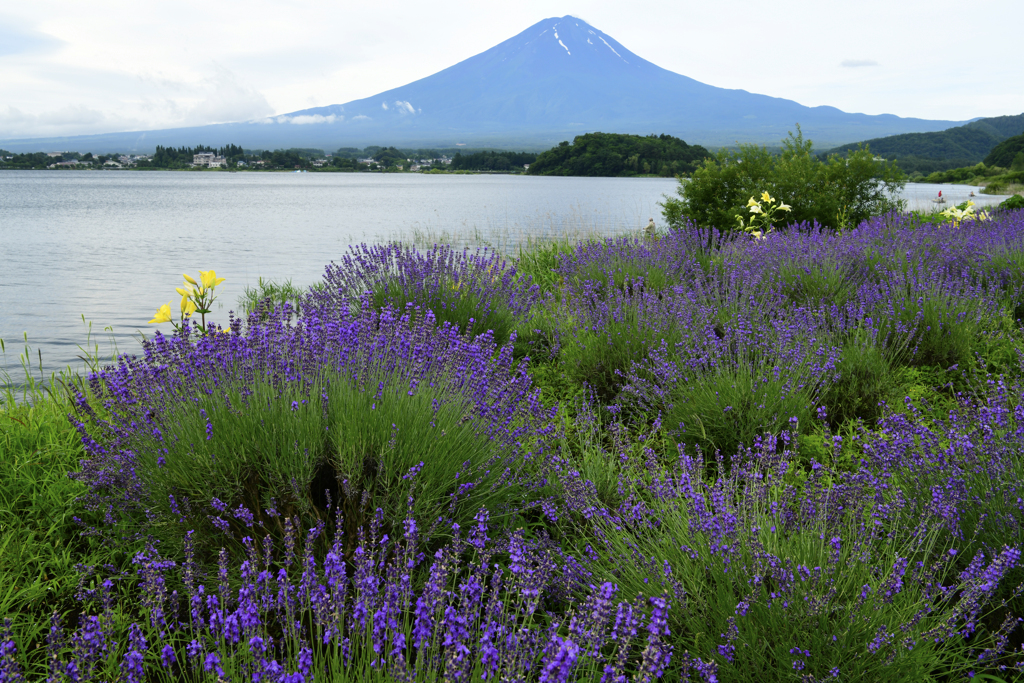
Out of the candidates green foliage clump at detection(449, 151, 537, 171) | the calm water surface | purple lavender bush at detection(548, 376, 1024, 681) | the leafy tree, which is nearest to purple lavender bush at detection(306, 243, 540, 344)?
purple lavender bush at detection(548, 376, 1024, 681)

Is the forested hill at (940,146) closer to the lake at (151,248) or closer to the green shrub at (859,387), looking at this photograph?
the lake at (151,248)

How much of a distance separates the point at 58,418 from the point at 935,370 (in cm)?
598

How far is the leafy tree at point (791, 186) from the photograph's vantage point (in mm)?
9875

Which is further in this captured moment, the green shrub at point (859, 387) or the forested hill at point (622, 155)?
the forested hill at point (622, 155)

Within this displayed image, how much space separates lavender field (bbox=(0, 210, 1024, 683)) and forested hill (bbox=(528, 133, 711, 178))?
5427cm

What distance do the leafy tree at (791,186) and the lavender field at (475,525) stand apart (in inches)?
266

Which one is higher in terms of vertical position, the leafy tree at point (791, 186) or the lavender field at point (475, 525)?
the leafy tree at point (791, 186)

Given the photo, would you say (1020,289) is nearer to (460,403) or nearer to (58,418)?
(460,403)

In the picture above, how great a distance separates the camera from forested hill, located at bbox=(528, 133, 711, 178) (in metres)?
56.4

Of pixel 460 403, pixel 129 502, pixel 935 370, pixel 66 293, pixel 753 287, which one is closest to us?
pixel 129 502

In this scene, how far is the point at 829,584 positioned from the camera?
1663 millimetres

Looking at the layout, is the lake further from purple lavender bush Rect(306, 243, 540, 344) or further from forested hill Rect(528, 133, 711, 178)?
forested hill Rect(528, 133, 711, 178)

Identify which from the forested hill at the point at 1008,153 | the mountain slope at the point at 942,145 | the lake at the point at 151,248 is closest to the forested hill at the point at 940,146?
the mountain slope at the point at 942,145

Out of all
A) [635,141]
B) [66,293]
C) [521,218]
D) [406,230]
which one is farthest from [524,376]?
[635,141]
